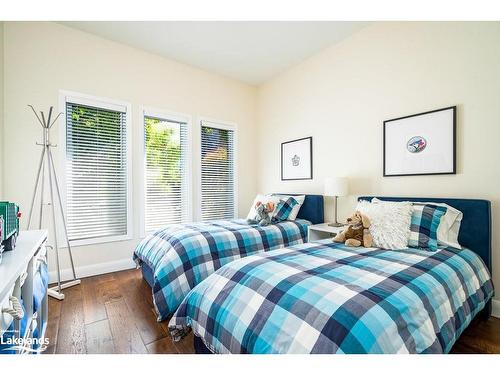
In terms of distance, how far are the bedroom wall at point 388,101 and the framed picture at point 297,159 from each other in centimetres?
10

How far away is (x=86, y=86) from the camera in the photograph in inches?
116

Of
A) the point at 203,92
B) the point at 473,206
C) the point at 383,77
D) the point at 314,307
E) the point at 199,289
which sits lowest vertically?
the point at 199,289

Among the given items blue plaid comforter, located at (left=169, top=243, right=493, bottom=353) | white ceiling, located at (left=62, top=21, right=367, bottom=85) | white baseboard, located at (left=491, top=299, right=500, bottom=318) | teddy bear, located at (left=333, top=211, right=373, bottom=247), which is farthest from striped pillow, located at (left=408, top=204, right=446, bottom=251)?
white ceiling, located at (left=62, top=21, right=367, bottom=85)

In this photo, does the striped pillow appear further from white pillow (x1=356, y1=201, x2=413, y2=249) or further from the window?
the window

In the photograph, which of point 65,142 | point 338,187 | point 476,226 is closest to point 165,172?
point 65,142

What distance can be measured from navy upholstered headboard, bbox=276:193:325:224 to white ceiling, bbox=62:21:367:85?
2023 mm

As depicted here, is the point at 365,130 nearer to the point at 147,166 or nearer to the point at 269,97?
the point at 269,97

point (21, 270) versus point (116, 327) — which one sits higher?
point (21, 270)

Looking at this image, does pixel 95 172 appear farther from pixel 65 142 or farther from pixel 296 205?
pixel 296 205

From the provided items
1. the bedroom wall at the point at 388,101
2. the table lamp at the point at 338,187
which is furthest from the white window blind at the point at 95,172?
the table lamp at the point at 338,187

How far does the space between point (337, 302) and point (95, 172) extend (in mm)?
3111
